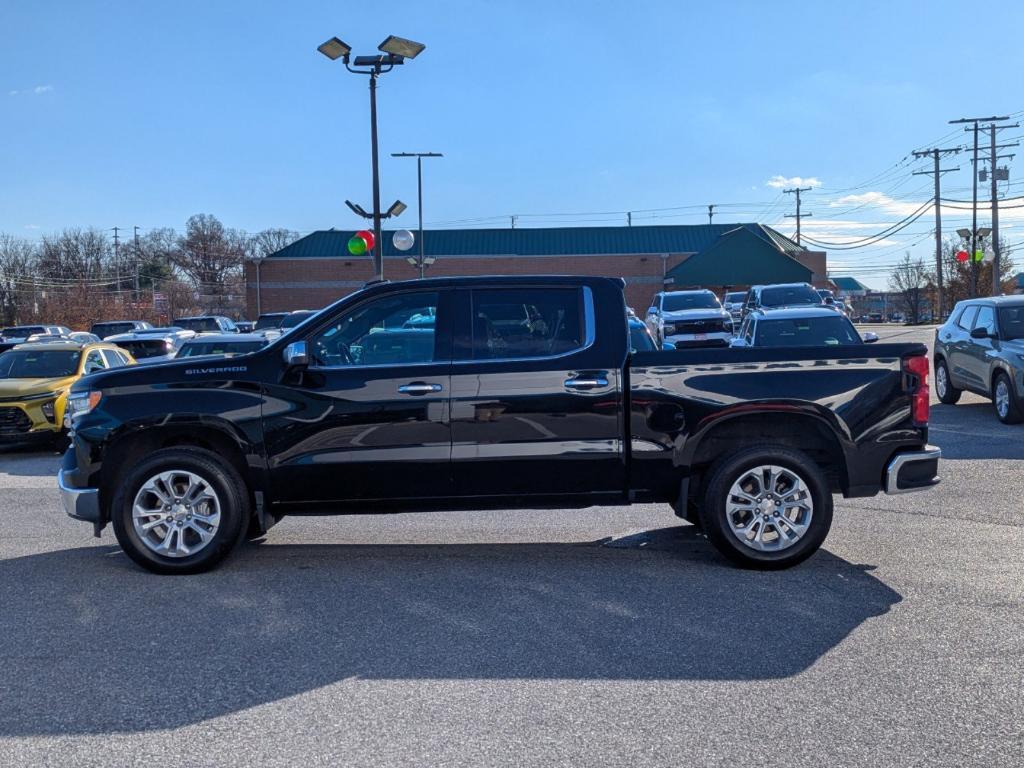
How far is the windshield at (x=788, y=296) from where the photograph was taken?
26.2m

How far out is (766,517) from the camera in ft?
21.0

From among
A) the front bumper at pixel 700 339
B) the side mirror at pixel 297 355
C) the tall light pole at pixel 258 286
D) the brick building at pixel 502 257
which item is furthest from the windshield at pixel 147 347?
the tall light pole at pixel 258 286

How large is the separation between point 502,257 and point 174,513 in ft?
185

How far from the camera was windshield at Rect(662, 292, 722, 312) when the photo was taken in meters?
27.3

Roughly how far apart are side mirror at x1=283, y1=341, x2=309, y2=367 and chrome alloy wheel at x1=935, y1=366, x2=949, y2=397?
42.7ft

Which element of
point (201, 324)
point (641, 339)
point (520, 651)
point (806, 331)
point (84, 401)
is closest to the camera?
point (520, 651)

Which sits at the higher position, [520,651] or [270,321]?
[270,321]

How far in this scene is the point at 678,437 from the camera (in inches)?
253

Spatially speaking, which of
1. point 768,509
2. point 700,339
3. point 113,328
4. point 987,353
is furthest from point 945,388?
point 113,328

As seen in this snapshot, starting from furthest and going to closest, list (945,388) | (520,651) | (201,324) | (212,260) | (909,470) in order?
(212,260) → (201,324) → (945,388) → (909,470) → (520,651)

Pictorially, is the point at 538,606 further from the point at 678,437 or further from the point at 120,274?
the point at 120,274

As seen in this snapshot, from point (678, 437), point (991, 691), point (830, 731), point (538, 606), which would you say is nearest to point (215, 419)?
point (538, 606)

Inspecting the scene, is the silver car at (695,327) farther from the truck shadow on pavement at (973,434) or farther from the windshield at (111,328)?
the windshield at (111,328)

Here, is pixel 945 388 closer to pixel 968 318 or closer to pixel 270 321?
pixel 968 318
